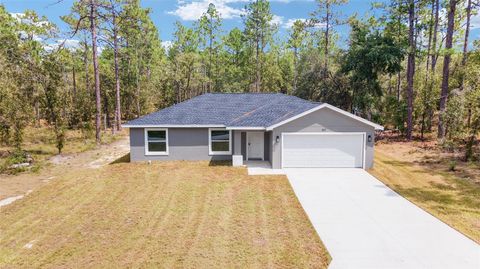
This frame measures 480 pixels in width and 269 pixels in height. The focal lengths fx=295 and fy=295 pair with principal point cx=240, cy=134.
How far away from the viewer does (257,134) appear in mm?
17625

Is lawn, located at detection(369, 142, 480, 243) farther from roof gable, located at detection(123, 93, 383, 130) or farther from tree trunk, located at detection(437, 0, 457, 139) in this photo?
tree trunk, located at detection(437, 0, 457, 139)

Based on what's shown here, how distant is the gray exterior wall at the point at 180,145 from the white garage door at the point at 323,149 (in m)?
3.49

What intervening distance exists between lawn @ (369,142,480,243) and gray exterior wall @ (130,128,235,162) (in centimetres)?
883

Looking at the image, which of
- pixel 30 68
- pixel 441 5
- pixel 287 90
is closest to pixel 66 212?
pixel 30 68

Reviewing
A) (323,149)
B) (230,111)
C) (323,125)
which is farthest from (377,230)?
(230,111)

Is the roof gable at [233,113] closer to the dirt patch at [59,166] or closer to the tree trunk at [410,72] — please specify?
the dirt patch at [59,166]

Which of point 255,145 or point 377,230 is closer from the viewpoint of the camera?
point 377,230

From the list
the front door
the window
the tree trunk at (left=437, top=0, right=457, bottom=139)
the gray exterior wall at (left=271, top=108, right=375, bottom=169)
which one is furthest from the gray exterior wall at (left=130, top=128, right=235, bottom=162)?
the tree trunk at (left=437, top=0, right=457, bottom=139)

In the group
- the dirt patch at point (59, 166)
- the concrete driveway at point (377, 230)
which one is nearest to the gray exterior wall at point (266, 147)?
the concrete driveway at point (377, 230)

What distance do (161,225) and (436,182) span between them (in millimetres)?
12138

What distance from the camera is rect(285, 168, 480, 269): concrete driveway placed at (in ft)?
23.1

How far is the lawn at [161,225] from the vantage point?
7.17 m

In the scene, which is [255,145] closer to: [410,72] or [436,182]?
[436,182]

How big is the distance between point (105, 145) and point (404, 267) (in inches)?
884
